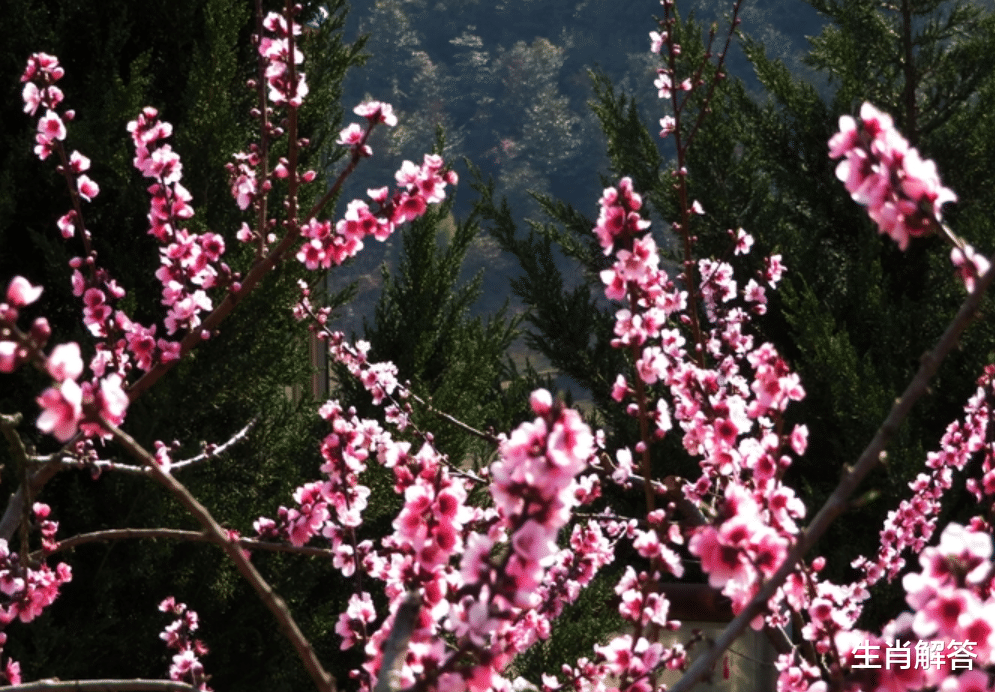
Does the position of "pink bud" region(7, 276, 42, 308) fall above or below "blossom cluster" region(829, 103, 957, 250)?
below

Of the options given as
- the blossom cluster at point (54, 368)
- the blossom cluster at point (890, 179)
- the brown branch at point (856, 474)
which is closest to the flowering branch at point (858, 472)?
the brown branch at point (856, 474)

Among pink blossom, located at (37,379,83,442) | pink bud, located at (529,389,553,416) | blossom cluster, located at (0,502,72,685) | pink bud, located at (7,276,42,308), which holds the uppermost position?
blossom cluster, located at (0,502,72,685)

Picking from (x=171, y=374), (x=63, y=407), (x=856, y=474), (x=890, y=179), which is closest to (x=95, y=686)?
(x=63, y=407)

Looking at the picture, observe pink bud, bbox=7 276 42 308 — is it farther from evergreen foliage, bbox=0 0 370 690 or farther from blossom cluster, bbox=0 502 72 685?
evergreen foliage, bbox=0 0 370 690

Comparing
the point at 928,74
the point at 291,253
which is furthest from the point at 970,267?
the point at 928,74

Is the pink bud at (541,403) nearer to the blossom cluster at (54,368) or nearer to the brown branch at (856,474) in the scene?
the brown branch at (856,474)

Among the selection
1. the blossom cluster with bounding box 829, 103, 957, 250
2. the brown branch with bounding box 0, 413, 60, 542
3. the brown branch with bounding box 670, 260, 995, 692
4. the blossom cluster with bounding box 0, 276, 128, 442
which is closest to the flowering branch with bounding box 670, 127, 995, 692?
the brown branch with bounding box 670, 260, 995, 692

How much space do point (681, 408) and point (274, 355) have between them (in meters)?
2.65

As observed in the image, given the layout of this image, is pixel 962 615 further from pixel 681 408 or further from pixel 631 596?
pixel 681 408

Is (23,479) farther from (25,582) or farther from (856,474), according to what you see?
(856,474)

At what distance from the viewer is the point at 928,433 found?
257 inches

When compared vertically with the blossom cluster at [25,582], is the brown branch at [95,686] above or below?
below

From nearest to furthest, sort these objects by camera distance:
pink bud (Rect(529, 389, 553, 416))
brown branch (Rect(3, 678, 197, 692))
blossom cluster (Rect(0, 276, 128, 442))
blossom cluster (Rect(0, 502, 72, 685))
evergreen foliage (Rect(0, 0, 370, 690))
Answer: blossom cluster (Rect(0, 276, 128, 442)) → pink bud (Rect(529, 389, 553, 416)) → brown branch (Rect(3, 678, 197, 692)) → blossom cluster (Rect(0, 502, 72, 685)) → evergreen foliage (Rect(0, 0, 370, 690))

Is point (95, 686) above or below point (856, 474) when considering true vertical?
below
